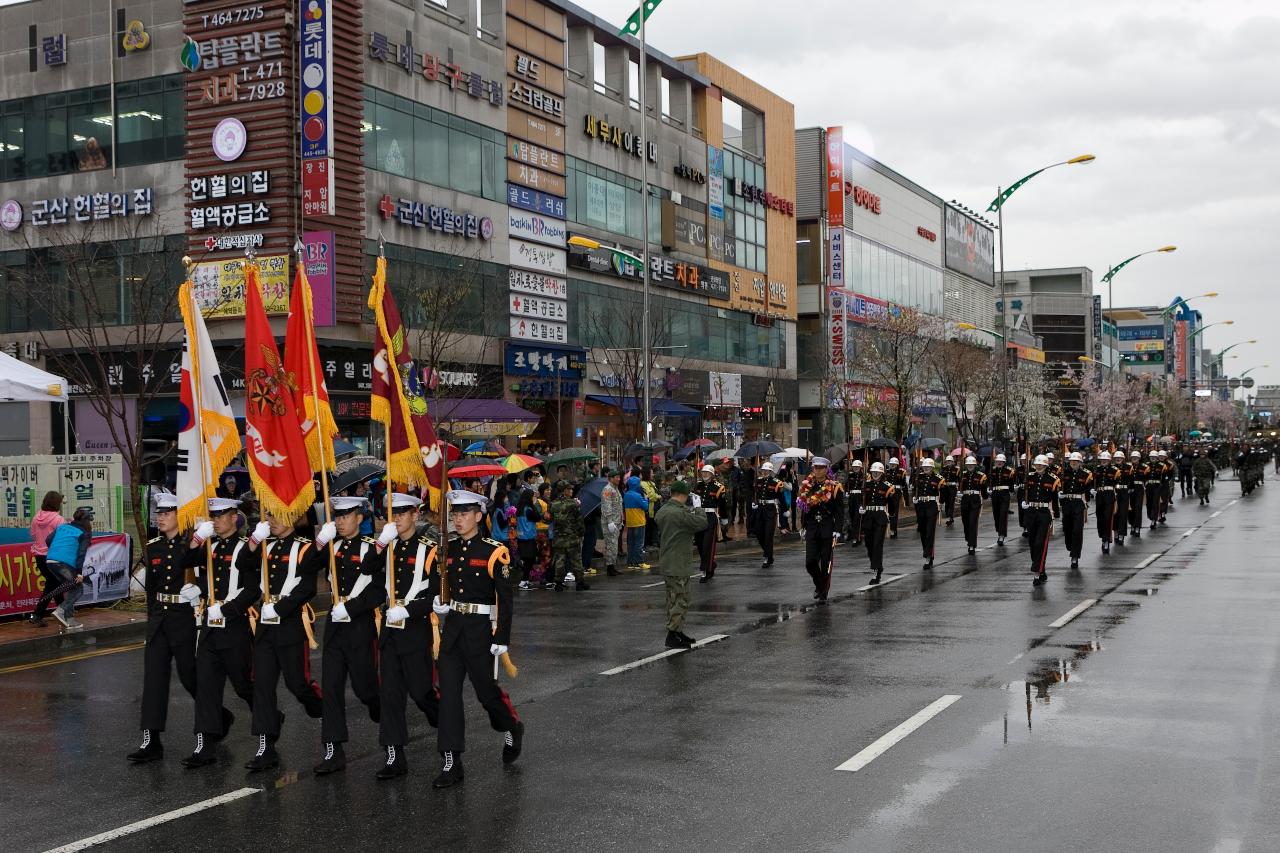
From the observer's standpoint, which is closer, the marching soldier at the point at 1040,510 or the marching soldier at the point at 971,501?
the marching soldier at the point at 1040,510

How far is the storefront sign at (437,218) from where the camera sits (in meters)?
34.1

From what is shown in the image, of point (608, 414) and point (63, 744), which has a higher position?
point (608, 414)

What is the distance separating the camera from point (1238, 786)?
7664 millimetres

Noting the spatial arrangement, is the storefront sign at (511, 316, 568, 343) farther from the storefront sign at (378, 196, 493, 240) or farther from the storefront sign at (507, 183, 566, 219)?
the storefront sign at (507, 183, 566, 219)

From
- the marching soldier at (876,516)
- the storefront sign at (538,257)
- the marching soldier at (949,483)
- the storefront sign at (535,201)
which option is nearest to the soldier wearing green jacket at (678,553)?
the marching soldier at (876,516)

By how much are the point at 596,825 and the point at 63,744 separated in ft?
15.0

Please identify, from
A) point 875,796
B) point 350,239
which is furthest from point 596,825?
point 350,239

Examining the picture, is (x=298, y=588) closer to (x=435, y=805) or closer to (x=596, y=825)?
(x=435, y=805)

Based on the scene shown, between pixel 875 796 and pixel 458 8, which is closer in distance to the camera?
pixel 875 796

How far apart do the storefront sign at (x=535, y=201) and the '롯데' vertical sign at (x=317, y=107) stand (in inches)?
345

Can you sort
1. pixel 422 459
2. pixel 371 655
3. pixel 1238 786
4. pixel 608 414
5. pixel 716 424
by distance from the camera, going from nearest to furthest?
pixel 1238 786, pixel 371 655, pixel 422 459, pixel 608 414, pixel 716 424

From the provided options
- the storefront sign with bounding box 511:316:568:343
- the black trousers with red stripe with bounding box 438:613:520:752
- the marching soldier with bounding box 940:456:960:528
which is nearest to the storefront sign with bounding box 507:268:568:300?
the storefront sign with bounding box 511:316:568:343

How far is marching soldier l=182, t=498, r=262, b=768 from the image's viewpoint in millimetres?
A: 8914

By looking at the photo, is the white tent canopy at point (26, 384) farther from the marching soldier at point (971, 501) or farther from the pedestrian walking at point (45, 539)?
the marching soldier at point (971, 501)
